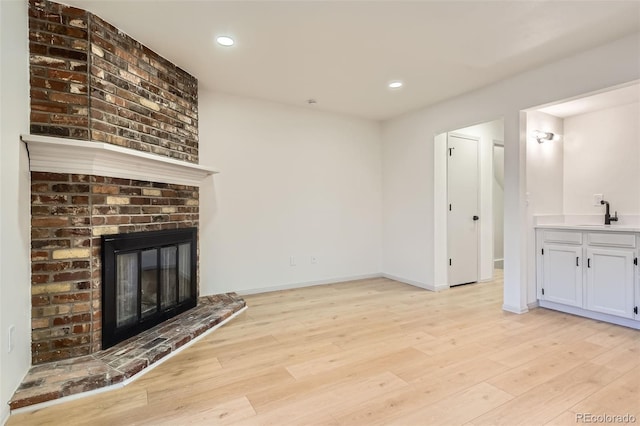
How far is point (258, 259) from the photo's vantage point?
13.4 feet

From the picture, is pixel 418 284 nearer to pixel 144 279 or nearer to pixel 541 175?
pixel 541 175

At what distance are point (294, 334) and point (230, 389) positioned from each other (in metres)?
0.91

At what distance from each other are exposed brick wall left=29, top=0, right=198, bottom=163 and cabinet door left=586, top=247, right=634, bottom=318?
4250 millimetres

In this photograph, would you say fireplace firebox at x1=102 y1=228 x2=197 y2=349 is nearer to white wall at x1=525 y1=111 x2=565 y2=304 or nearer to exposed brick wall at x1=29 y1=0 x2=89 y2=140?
exposed brick wall at x1=29 y1=0 x2=89 y2=140

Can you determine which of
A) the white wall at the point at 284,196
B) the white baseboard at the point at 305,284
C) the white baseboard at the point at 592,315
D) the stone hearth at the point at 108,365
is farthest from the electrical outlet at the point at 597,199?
the stone hearth at the point at 108,365

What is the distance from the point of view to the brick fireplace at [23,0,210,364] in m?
2.03

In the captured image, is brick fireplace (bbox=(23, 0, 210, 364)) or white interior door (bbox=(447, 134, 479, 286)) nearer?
brick fireplace (bbox=(23, 0, 210, 364))

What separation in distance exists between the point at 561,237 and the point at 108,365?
417cm

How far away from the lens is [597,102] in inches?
133

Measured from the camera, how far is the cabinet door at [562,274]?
3.22m

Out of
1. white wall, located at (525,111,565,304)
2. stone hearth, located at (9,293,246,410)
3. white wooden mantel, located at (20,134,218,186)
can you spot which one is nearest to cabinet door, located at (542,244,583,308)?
white wall, located at (525,111,565,304)

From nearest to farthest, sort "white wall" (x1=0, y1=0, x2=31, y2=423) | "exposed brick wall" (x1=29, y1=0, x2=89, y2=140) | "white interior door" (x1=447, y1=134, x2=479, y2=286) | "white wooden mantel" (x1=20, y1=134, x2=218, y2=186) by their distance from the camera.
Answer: "white wall" (x1=0, y1=0, x2=31, y2=423) → "white wooden mantel" (x1=20, y1=134, x2=218, y2=186) → "exposed brick wall" (x1=29, y1=0, x2=89, y2=140) → "white interior door" (x1=447, y1=134, x2=479, y2=286)

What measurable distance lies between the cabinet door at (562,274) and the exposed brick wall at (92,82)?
4.08 metres

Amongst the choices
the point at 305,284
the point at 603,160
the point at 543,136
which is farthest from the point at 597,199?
the point at 305,284
